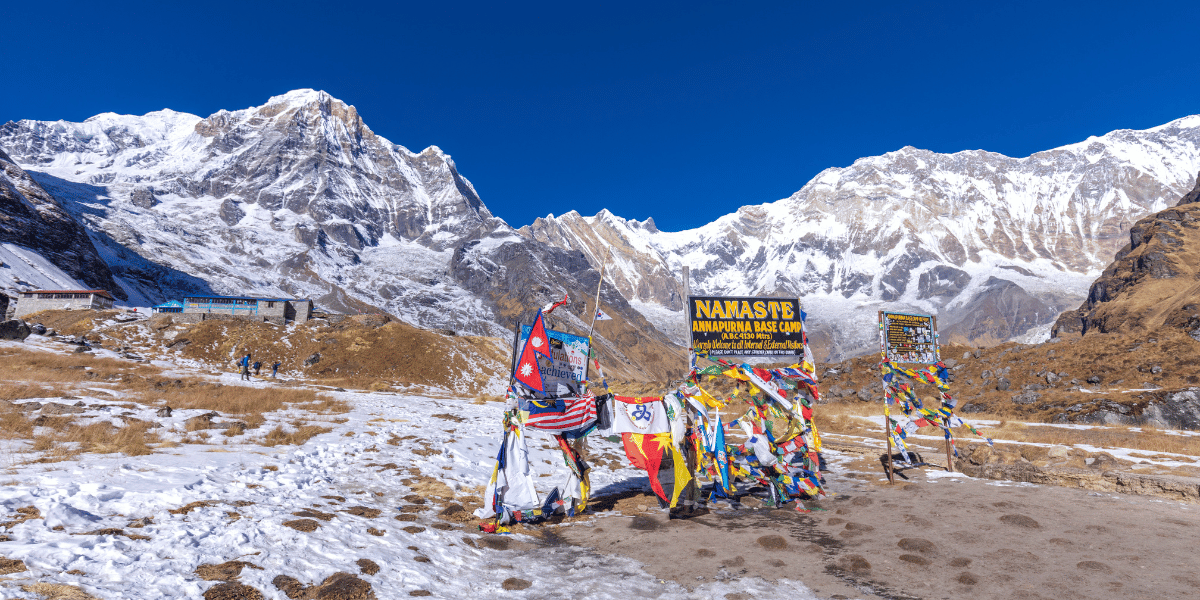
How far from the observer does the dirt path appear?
731 centimetres

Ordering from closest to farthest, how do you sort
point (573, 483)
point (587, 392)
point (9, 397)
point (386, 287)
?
point (573, 483) < point (587, 392) < point (9, 397) < point (386, 287)

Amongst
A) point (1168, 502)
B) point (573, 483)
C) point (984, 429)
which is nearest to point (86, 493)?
point (573, 483)

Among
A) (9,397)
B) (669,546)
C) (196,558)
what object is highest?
(9,397)

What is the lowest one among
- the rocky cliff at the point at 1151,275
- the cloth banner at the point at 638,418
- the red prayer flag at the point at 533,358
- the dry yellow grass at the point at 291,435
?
the dry yellow grass at the point at 291,435

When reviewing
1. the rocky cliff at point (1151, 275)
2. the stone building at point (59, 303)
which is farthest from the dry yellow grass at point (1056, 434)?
the stone building at point (59, 303)

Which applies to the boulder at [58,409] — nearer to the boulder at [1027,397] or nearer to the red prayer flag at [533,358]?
the red prayer flag at [533,358]

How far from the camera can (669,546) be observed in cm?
956

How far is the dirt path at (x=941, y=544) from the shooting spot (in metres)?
7.31

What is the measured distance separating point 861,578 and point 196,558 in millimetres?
8968

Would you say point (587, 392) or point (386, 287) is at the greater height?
point (386, 287)

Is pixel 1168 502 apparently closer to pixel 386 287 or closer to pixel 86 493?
pixel 86 493

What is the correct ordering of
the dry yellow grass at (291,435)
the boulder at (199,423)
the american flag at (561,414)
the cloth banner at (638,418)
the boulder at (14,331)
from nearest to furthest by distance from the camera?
1. the american flag at (561,414)
2. the cloth banner at (638,418)
3. the boulder at (199,423)
4. the dry yellow grass at (291,435)
5. the boulder at (14,331)

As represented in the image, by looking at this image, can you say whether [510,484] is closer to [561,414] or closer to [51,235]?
[561,414]

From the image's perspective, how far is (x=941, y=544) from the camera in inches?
358
